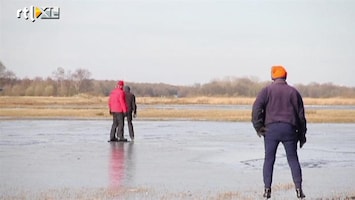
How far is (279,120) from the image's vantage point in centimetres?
934

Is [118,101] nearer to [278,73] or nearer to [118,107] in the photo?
[118,107]

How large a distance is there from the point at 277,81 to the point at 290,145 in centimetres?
92

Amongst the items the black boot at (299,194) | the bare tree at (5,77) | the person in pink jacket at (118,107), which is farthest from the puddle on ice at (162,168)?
the bare tree at (5,77)

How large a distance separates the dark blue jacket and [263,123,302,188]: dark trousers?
3.5 inches

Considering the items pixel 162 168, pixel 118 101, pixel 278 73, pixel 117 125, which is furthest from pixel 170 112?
pixel 278 73

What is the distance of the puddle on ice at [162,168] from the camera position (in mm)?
9828

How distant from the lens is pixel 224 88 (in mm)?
107688

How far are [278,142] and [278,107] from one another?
50 centimetres

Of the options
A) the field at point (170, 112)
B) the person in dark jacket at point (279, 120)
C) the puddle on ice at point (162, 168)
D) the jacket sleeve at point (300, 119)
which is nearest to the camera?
the person in dark jacket at point (279, 120)

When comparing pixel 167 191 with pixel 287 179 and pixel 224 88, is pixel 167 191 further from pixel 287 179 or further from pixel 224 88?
pixel 224 88

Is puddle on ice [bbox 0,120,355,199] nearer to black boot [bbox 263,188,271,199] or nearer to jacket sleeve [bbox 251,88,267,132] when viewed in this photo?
black boot [bbox 263,188,271,199]

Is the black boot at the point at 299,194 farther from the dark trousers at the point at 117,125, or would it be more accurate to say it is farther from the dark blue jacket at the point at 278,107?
the dark trousers at the point at 117,125

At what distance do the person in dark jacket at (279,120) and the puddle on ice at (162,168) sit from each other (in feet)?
1.46

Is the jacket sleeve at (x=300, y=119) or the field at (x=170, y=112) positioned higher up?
the jacket sleeve at (x=300, y=119)
